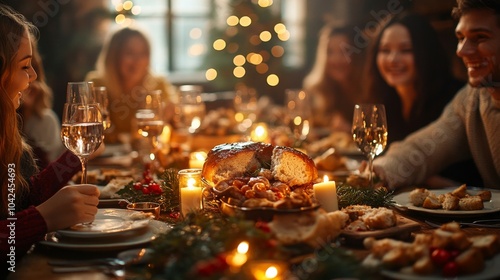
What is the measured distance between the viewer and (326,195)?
1719 mm

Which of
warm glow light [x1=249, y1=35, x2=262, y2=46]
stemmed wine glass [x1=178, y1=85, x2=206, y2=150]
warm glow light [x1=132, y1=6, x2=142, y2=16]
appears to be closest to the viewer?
stemmed wine glass [x1=178, y1=85, x2=206, y2=150]

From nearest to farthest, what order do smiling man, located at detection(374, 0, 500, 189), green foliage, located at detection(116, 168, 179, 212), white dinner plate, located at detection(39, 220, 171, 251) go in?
white dinner plate, located at detection(39, 220, 171, 251) → green foliage, located at detection(116, 168, 179, 212) → smiling man, located at detection(374, 0, 500, 189)

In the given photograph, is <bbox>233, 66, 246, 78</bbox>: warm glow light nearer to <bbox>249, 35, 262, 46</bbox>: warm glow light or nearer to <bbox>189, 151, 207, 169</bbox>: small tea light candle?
<bbox>249, 35, 262, 46</bbox>: warm glow light

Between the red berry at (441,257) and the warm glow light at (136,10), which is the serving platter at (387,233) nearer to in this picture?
the red berry at (441,257)

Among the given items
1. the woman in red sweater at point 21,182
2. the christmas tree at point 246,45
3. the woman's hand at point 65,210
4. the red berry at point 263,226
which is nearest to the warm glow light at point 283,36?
the christmas tree at point 246,45

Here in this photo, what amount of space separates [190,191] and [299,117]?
1485mm

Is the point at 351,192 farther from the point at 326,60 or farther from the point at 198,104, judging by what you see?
the point at 326,60

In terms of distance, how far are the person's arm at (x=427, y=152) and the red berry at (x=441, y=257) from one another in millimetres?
1084

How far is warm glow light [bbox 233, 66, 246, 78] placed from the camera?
23.7 ft

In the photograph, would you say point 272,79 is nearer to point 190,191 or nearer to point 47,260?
point 190,191

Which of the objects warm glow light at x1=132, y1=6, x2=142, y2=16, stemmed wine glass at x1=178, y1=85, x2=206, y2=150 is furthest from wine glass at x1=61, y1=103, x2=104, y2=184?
warm glow light at x1=132, y1=6, x2=142, y2=16

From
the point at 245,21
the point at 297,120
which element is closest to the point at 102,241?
the point at 297,120

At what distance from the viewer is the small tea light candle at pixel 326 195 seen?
171 cm

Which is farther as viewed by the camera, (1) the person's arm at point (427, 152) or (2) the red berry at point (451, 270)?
(1) the person's arm at point (427, 152)
